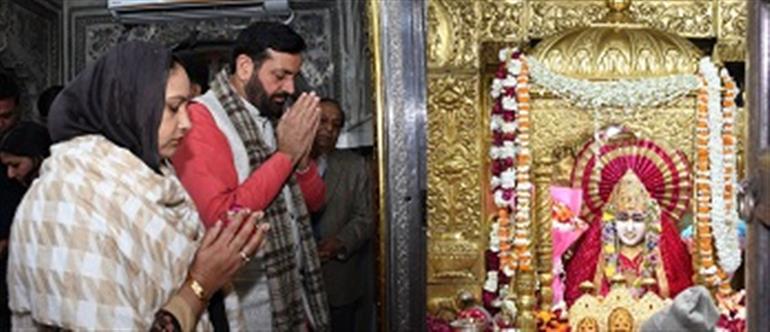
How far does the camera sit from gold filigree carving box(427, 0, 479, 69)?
5598 mm

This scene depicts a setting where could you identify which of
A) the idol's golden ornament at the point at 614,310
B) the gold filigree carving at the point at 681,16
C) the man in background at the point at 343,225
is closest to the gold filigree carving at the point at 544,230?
the idol's golden ornament at the point at 614,310

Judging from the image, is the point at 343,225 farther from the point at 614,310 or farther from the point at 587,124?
the point at 587,124

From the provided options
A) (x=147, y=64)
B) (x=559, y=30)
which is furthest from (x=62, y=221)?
(x=559, y=30)

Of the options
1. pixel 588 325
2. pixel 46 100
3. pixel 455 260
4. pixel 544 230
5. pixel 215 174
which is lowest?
pixel 588 325

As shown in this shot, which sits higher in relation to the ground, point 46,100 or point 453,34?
point 453,34

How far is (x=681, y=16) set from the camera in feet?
18.6

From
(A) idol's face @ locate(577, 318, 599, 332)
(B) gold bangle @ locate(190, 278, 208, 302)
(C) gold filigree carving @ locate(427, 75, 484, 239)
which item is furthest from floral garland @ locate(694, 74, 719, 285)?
(B) gold bangle @ locate(190, 278, 208, 302)

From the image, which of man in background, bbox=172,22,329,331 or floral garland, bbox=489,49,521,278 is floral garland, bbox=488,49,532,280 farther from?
man in background, bbox=172,22,329,331

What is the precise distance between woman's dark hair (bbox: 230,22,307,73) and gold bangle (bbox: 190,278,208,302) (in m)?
0.49

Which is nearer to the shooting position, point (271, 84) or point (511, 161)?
point (271, 84)

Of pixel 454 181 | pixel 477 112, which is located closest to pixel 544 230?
pixel 454 181

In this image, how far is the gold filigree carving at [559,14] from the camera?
5.67m

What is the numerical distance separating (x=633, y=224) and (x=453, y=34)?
1228 millimetres

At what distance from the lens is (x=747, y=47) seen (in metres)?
1.72
